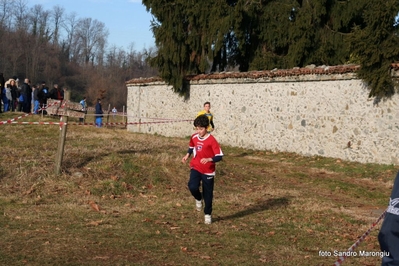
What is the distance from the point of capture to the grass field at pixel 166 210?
769 cm

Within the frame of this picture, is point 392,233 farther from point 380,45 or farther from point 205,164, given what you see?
point 380,45

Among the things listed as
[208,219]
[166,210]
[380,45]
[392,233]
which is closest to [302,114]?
[380,45]

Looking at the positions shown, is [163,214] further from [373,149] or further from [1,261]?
[373,149]

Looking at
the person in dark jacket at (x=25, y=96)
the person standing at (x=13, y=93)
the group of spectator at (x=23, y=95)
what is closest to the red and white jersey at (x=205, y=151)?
the group of spectator at (x=23, y=95)

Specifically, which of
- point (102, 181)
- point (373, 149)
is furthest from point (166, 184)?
point (373, 149)

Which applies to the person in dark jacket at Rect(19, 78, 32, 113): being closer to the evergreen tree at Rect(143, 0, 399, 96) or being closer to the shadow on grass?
the evergreen tree at Rect(143, 0, 399, 96)

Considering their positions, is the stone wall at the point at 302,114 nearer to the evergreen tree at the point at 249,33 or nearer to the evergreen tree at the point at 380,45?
Result: the evergreen tree at the point at 380,45

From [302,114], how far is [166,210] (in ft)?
34.6

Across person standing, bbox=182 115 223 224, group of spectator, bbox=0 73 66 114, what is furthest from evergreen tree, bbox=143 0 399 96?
person standing, bbox=182 115 223 224

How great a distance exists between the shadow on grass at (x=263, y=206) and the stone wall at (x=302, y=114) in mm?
6400

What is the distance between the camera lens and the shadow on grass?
10.3m

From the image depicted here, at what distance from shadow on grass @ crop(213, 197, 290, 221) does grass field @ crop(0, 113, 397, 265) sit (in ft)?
0.13

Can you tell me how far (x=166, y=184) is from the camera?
1277 centimetres

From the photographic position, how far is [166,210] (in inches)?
414
